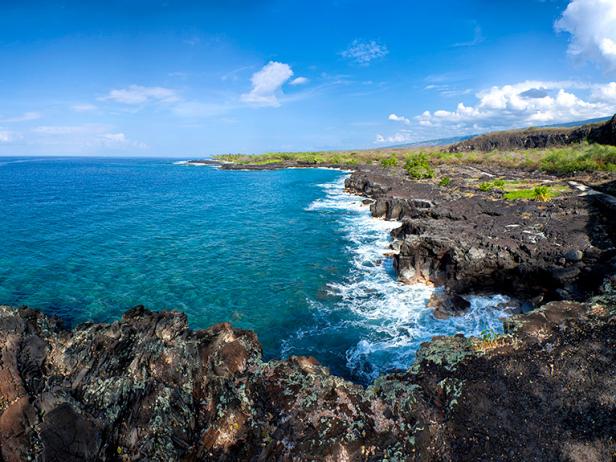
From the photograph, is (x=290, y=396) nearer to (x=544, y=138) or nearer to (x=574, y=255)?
(x=574, y=255)

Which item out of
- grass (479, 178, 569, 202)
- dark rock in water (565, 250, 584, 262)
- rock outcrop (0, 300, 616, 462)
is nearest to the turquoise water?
rock outcrop (0, 300, 616, 462)

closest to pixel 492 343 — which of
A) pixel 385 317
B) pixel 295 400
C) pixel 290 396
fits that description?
pixel 295 400

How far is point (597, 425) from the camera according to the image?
1145 centimetres

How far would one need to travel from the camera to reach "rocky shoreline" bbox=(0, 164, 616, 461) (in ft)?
37.8

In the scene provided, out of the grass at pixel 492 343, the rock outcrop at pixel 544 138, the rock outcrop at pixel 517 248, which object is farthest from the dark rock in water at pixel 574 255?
the rock outcrop at pixel 544 138

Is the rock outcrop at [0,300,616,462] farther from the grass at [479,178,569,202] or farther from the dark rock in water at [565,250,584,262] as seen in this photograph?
the grass at [479,178,569,202]

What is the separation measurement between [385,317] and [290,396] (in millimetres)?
14220

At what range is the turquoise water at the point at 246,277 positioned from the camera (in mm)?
24047

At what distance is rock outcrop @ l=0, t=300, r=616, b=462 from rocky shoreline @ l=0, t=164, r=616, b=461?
0.04m

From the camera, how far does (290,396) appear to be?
13.5m

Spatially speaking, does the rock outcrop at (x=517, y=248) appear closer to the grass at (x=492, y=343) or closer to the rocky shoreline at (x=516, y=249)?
the rocky shoreline at (x=516, y=249)

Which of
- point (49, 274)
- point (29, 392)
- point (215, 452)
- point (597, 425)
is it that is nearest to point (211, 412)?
point (215, 452)

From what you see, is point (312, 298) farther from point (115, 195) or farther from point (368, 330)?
point (115, 195)

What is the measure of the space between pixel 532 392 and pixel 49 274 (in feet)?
128
